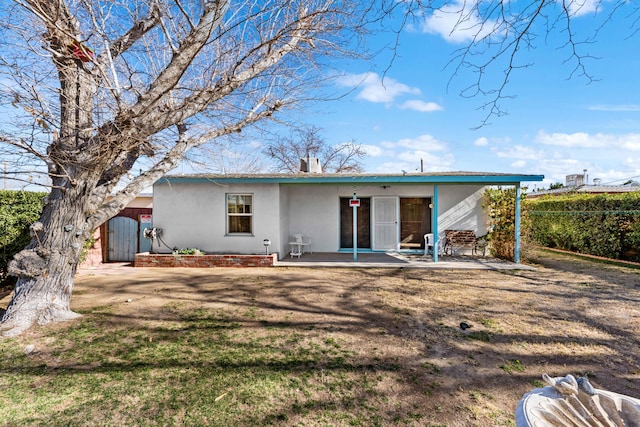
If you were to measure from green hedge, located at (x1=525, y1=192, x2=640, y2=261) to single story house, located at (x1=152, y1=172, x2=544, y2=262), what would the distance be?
3.35 m

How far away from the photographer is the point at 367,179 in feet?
31.1

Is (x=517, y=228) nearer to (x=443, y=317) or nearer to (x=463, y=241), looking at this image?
(x=463, y=241)

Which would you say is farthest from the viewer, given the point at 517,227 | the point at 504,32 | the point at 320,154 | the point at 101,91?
the point at 320,154

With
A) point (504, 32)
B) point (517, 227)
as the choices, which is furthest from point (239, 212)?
point (504, 32)

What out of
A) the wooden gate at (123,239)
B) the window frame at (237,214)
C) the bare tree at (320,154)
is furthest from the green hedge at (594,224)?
the bare tree at (320,154)

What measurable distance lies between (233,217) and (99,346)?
6.49m

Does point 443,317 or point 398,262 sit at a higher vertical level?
point 398,262

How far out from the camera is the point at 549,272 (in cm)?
834

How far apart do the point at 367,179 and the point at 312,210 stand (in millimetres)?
2806

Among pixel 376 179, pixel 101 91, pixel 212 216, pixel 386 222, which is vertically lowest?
pixel 386 222

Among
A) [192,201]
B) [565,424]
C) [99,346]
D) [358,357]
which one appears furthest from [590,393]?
[192,201]

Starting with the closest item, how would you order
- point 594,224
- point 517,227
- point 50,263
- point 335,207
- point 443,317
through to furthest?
point 50,263
point 443,317
point 517,227
point 594,224
point 335,207

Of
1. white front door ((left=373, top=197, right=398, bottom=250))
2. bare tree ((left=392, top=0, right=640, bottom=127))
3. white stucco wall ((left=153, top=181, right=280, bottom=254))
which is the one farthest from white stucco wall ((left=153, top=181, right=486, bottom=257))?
bare tree ((left=392, top=0, right=640, bottom=127))

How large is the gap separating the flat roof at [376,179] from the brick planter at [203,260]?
2.29 m
